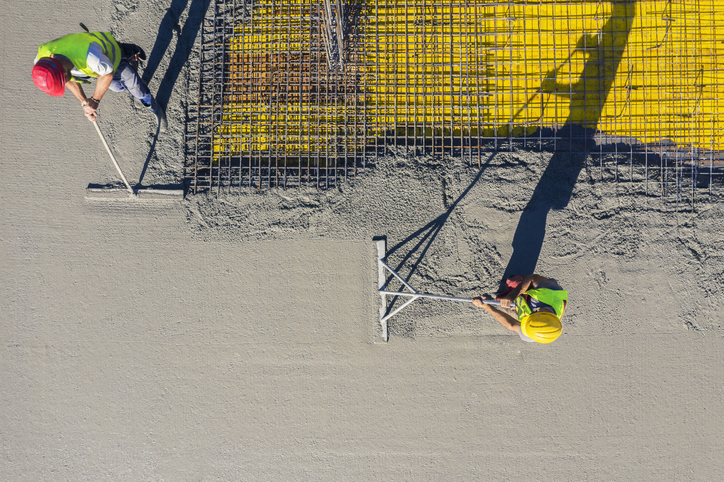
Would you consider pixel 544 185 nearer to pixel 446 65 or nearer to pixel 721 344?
pixel 446 65

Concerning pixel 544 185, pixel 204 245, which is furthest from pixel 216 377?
pixel 544 185

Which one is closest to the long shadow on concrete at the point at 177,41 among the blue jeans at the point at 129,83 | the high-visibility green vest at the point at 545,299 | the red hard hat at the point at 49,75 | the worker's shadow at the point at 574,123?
the blue jeans at the point at 129,83

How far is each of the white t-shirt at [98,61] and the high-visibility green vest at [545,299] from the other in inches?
187

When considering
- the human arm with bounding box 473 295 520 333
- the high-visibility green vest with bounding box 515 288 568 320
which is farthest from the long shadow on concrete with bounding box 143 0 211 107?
the high-visibility green vest with bounding box 515 288 568 320

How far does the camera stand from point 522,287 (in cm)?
421

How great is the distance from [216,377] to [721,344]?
6082 mm

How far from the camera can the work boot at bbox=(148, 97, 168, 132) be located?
459cm

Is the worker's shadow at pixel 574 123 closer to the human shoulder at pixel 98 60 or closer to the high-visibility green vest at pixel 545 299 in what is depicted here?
the high-visibility green vest at pixel 545 299

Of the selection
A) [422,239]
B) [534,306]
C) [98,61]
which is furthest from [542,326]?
[98,61]

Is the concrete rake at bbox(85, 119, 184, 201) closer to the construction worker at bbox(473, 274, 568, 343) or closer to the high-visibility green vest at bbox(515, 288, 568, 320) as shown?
the construction worker at bbox(473, 274, 568, 343)

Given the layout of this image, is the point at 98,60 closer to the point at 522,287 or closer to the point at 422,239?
the point at 422,239

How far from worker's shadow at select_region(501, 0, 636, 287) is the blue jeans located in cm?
461

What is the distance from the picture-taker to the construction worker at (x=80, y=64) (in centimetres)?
355

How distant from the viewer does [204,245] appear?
4754 mm
